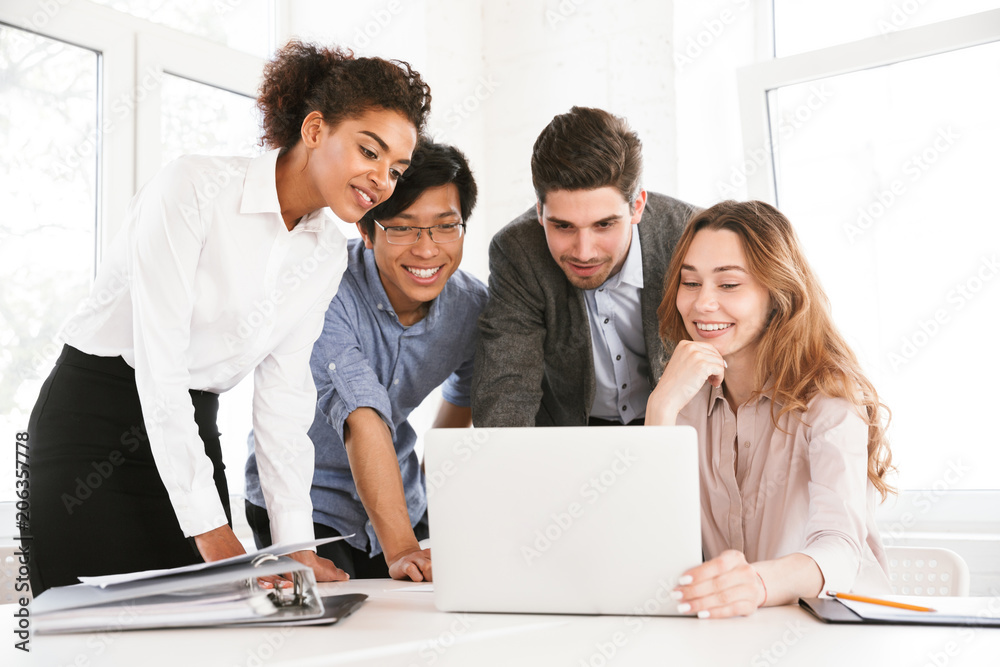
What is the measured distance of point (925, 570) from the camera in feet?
5.57

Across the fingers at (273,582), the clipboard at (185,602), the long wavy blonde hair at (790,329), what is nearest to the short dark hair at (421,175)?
the long wavy blonde hair at (790,329)

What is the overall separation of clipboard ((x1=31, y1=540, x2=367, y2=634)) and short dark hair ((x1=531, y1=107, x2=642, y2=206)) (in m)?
1.01

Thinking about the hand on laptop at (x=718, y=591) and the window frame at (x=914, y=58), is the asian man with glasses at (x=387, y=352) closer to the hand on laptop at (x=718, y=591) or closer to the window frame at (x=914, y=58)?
the hand on laptop at (x=718, y=591)

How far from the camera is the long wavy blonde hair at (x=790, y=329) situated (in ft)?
4.83

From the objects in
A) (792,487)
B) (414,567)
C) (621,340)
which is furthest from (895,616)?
(621,340)

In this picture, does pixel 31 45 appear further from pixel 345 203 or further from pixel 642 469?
pixel 642 469

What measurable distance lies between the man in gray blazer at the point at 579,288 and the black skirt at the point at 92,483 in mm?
678

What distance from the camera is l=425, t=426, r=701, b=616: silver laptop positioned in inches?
37.6

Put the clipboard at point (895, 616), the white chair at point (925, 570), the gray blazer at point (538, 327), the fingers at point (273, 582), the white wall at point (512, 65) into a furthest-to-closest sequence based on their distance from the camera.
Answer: the white wall at point (512, 65)
the gray blazer at point (538, 327)
the white chair at point (925, 570)
the fingers at point (273, 582)
the clipboard at point (895, 616)

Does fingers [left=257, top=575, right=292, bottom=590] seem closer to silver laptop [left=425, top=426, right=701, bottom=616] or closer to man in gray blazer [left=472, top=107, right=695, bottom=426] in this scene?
silver laptop [left=425, top=426, right=701, bottom=616]

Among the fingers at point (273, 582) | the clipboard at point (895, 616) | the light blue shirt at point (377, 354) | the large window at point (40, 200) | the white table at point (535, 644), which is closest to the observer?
the white table at point (535, 644)

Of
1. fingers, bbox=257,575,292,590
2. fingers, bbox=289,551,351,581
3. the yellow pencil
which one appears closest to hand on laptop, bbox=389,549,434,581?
fingers, bbox=289,551,351,581

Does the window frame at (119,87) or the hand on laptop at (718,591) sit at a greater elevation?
the window frame at (119,87)

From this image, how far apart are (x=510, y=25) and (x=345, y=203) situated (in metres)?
1.78
